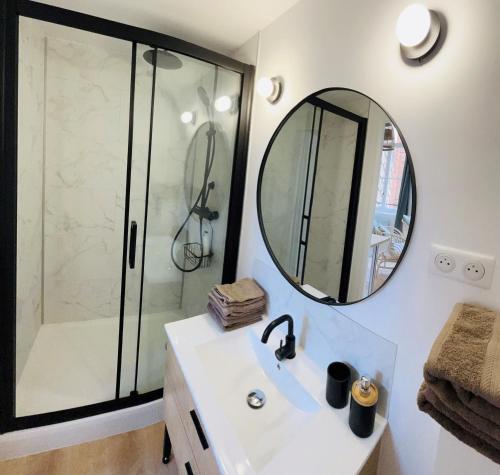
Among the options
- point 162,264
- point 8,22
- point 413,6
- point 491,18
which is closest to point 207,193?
point 162,264

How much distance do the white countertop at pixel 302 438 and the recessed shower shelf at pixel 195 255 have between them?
86 centimetres

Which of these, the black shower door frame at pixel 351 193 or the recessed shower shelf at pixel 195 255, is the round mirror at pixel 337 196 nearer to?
the black shower door frame at pixel 351 193

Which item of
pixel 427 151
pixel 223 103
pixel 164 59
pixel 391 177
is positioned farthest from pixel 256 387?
pixel 164 59

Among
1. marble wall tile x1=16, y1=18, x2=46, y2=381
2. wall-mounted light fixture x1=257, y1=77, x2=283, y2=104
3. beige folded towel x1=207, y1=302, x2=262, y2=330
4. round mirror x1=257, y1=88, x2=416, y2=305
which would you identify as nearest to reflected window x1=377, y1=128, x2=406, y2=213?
round mirror x1=257, y1=88, x2=416, y2=305

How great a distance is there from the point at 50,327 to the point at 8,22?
6.97 ft

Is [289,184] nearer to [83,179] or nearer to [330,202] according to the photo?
[330,202]

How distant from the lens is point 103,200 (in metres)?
2.39

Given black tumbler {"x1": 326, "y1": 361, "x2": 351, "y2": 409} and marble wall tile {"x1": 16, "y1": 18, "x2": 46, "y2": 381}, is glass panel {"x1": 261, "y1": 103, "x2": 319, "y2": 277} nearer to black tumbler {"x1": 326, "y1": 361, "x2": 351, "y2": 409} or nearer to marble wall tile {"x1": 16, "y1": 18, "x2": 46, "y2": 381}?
black tumbler {"x1": 326, "y1": 361, "x2": 351, "y2": 409}

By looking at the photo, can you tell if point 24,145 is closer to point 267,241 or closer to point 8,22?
point 8,22

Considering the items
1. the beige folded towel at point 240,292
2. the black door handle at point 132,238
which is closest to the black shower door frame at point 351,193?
the beige folded towel at point 240,292

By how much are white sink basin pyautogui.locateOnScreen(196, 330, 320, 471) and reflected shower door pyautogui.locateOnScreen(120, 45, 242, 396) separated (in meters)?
0.66

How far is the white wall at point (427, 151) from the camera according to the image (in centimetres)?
73

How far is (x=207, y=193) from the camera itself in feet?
6.37

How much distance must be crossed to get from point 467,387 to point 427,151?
0.62m
